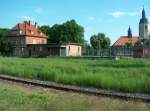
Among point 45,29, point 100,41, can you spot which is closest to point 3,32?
point 45,29

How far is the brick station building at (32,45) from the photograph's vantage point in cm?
9522

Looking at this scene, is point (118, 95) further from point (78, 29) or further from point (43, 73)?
point (78, 29)

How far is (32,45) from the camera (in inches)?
4033

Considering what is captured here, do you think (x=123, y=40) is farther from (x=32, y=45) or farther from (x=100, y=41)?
(x=32, y=45)

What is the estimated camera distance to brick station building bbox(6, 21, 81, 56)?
95.2 m

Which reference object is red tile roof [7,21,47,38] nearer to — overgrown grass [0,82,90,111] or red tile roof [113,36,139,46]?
red tile roof [113,36,139,46]

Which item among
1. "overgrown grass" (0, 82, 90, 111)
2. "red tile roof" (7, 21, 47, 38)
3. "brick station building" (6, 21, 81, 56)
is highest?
"red tile roof" (7, 21, 47, 38)

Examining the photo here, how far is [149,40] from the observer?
126 metres

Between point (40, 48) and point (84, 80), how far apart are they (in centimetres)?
7957

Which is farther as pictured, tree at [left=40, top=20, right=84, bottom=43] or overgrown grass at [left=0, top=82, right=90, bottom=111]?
tree at [left=40, top=20, right=84, bottom=43]

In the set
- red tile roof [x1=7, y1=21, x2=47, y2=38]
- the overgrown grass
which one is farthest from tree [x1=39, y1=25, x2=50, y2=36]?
the overgrown grass

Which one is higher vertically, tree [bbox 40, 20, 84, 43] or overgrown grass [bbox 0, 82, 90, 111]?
tree [bbox 40, 20, 84, 43]

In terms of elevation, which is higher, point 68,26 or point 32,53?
point 68,26

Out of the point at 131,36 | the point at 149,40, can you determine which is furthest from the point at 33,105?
the point at 131,36
